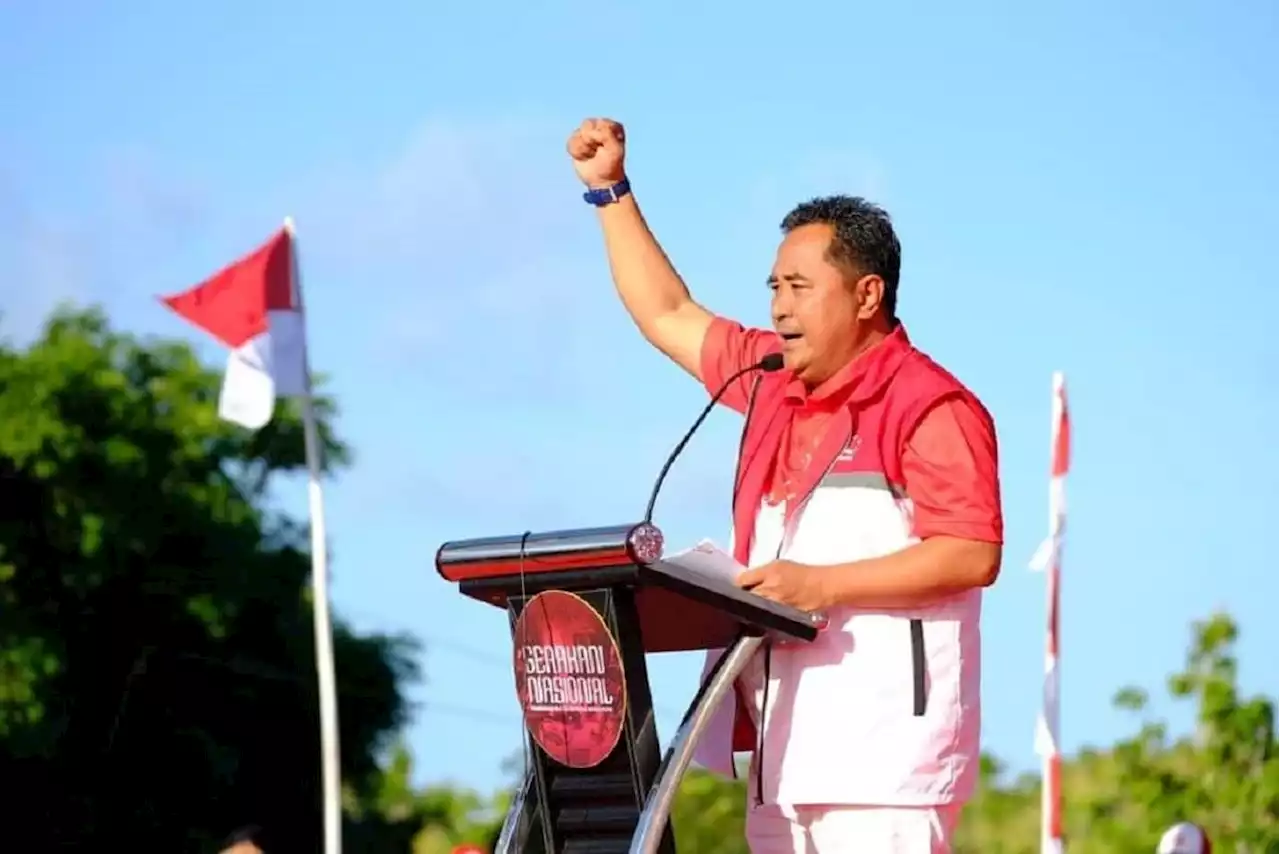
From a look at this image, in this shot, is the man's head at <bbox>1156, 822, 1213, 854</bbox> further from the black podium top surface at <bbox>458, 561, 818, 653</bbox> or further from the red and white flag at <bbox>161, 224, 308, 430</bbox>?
the red and white flag at <bbox>161, 224, 308, 430</bbox>

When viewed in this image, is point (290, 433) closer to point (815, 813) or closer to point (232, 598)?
point (232, 598)

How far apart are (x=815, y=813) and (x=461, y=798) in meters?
31.2

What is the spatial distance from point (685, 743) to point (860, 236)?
1.00 meters

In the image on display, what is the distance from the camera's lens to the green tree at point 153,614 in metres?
30.3

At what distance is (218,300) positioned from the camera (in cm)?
1425

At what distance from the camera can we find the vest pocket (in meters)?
4.11

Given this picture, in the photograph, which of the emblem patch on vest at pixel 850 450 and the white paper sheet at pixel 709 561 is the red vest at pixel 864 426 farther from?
the white paper sheet at pixel 709 561

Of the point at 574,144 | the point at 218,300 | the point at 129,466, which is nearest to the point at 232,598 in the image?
the point at 129,466

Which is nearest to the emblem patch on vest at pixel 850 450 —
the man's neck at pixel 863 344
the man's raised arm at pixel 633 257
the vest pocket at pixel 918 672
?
the man's neck at pixel 863 344

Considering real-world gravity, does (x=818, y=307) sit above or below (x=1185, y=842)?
above

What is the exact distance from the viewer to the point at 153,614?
31.8 metres

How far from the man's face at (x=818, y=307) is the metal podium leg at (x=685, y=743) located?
56cm

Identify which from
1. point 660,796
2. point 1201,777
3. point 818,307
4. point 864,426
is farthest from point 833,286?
point 1201,777

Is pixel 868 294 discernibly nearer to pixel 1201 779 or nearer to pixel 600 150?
pixel 600 150
